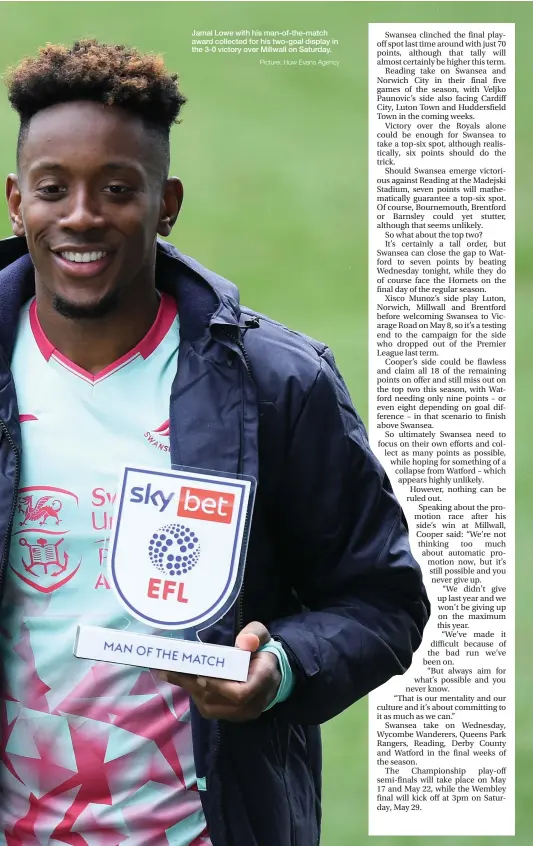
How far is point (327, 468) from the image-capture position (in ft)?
5.02

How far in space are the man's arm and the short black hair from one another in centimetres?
41

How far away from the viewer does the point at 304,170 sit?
2525 millimetres

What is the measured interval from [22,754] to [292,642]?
1.18ft

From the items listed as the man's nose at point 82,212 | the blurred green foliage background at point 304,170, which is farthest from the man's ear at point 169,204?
the blurred green foliage background at point 304,170

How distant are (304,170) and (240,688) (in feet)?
4.96

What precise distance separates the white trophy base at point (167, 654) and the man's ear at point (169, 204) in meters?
0.62

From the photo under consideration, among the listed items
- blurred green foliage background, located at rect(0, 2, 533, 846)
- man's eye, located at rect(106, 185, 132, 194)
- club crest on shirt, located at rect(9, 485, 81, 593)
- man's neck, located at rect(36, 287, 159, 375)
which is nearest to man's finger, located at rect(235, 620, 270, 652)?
club crest on shirt, located at rect(9, 485, 81, 593)

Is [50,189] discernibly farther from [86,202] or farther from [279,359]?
[279,359]

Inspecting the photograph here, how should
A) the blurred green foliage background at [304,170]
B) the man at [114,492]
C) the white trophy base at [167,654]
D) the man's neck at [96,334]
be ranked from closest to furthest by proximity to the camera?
the white trophy base at [167,654] → the man at [114,492] → the man's neck at [96,334] → the blurred green foliage background at [304,170]

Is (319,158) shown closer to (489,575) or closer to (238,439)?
(489,575)

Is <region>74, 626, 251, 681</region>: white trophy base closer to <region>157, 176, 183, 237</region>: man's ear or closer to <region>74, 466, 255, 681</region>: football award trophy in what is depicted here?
<region>74, 466, 255, 681</region>: football award trophy

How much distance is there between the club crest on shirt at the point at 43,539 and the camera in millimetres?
1448

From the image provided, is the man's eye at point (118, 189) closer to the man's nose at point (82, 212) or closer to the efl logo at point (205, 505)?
the man's nose at point (82, 212)

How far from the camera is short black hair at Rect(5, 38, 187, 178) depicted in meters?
1.53
